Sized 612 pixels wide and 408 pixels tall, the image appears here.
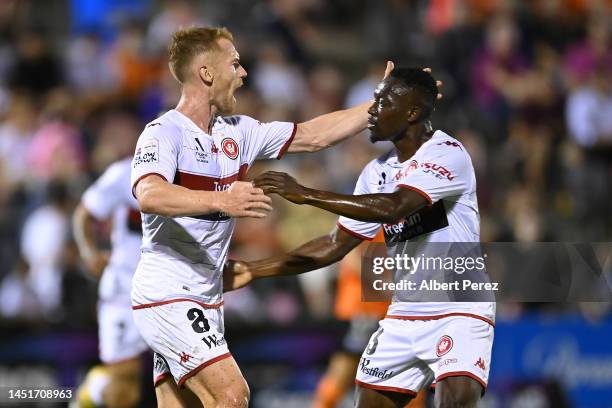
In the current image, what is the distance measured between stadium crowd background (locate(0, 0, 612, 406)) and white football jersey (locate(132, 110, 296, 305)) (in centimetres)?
434

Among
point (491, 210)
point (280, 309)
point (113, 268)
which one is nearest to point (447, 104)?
point (491, 210)

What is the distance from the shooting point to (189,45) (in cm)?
643

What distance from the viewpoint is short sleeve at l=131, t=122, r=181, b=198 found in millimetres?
5980

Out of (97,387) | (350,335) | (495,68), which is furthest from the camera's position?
(495,68)

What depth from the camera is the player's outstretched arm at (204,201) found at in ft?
19.0

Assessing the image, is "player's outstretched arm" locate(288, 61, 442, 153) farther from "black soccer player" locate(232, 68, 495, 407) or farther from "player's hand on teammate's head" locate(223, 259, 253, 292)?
"player's hand on teammate's head" locate(223, 259, 253, 292)

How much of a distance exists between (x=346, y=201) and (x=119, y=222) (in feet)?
10.7

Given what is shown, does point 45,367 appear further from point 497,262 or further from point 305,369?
point 497,262

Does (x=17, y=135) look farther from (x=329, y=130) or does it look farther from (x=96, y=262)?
(x=329, y=130)

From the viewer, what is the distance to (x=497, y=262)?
737 centimetres

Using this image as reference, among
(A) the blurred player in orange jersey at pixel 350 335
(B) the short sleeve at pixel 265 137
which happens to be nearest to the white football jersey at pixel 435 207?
(B) the short sleeve at pixel 265 137

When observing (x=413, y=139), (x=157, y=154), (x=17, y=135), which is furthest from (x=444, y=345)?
(x=17, y=135)

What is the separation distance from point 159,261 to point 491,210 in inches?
258

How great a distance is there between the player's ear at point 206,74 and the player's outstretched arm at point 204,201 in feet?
2.84
